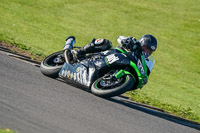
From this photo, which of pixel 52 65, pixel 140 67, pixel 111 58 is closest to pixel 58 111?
pixel 111 58

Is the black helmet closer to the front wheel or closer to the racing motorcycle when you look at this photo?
the racing motorcycle

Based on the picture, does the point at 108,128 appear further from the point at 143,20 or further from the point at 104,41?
the point at 143,20

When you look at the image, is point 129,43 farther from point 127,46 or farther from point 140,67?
point 140,67

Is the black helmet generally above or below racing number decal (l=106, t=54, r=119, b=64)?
above

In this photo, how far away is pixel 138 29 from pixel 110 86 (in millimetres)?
10295

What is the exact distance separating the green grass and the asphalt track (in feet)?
7.07

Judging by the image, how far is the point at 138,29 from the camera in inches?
655

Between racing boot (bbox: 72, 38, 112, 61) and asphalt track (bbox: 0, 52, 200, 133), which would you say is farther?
racing boot (bbox: 72, 38, 112, 61)

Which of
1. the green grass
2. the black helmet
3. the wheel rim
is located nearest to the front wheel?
the black helmet

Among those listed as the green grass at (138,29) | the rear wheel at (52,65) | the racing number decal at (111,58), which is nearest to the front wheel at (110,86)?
the racing number decal at (111,58)

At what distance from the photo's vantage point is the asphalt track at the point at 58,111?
4.38m

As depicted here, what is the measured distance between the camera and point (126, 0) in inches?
806

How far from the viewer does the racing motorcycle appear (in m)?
6.61

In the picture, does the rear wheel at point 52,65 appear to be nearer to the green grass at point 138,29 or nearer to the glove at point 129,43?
the glove at point 129,43
